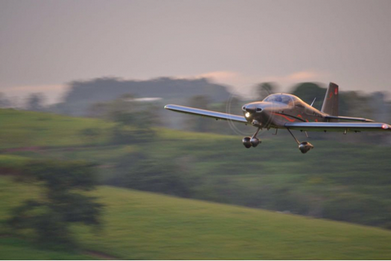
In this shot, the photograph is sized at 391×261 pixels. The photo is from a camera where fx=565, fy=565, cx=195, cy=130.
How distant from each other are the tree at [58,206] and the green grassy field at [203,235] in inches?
117

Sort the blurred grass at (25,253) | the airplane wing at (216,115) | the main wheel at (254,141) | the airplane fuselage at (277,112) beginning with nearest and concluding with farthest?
1. the main wheel at (254,141)
2. the airplane fuselage at (277,112)
3. the airplane wing at (216,115)
4. the blurred grass at (25,253)

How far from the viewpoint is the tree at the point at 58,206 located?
9806cm

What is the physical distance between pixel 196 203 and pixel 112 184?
38.4m

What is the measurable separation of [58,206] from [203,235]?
26.3 meters

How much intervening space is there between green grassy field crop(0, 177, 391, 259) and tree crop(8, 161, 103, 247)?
2971mm

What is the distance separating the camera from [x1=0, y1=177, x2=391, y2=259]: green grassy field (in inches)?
3730

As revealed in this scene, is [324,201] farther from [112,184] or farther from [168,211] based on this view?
[112,184]

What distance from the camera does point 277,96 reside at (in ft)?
119

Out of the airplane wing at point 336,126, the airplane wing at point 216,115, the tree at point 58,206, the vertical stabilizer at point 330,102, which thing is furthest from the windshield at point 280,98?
the tree at point 58,206

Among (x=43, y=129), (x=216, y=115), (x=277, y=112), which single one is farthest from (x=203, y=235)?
(x=43, y=129)

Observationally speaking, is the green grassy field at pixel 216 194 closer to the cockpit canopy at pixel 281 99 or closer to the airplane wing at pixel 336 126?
the cockpit canopy at pixel 281 99

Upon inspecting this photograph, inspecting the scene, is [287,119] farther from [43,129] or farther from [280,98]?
[43,129]

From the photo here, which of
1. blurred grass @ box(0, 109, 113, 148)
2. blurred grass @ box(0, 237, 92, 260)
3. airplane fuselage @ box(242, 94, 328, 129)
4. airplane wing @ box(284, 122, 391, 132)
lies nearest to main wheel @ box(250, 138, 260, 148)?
airplane fuselage @ box(242, 94, 328, 129)

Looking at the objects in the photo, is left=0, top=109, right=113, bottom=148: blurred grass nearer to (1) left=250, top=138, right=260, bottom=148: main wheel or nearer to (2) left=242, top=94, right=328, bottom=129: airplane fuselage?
(2) left=242, top=94, right=328, bottom=129: airplane fuselage
